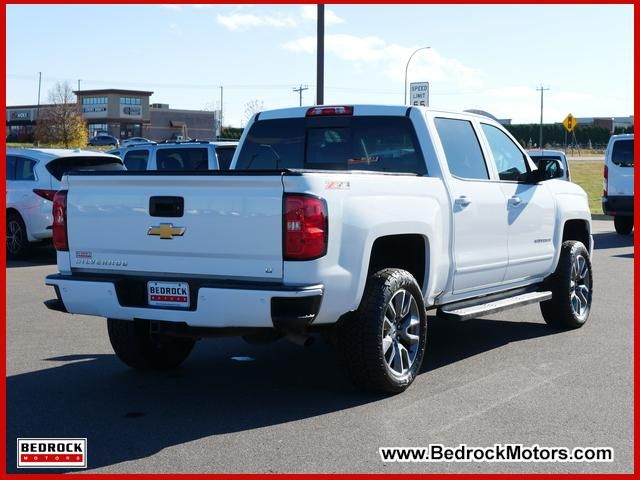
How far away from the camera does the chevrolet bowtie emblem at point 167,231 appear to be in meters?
6.02

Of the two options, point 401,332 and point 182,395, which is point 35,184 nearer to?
point 182,395

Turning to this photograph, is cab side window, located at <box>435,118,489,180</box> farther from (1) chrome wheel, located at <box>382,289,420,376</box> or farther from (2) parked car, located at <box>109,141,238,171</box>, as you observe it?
(2) parked car, located at <box>109,141,238,171</box>

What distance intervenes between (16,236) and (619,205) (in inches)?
496

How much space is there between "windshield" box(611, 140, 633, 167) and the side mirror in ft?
42.0

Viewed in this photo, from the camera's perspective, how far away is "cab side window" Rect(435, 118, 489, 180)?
760 centimetres

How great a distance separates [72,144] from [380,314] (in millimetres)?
82107

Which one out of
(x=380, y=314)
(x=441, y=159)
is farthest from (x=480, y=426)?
(x=441, y=159)

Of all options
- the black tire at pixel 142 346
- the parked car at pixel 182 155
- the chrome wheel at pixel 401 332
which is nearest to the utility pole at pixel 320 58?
the parked car at pixel 182 155

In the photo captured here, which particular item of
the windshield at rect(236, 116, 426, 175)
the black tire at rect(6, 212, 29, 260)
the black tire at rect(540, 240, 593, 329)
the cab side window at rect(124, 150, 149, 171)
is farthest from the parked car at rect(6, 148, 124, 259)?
the black tire at rect(540, 240, 593, 329)

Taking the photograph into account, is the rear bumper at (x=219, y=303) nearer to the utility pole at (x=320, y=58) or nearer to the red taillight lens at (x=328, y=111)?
the red taillight lens at (x=328, y=111)

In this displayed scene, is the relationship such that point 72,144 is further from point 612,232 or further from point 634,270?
point 634,270

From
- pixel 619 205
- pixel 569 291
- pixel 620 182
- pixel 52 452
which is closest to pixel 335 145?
pixel 569 291

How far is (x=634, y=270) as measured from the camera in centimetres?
1402

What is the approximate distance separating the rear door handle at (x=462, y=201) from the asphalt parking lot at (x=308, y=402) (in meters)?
1.28
